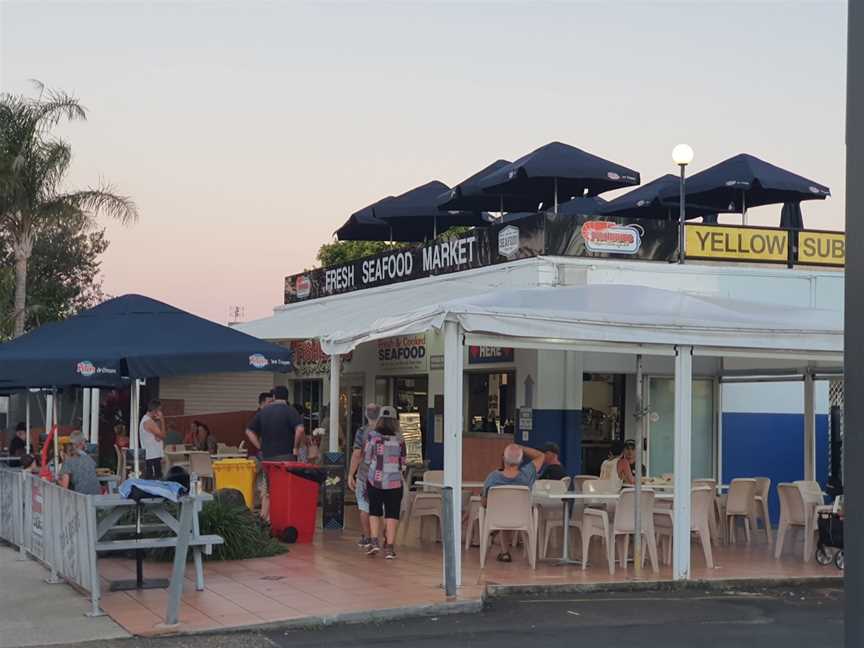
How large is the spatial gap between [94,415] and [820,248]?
1180 centimetres

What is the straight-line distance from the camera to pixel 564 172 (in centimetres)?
1967

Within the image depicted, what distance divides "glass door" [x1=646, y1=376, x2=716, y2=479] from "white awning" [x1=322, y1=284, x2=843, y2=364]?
506 cm

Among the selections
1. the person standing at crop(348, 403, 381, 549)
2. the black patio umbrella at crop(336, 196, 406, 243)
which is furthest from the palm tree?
the person standing at crop(348, 403, 381, 549)

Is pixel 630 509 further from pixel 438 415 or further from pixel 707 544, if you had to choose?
pixel 438 415

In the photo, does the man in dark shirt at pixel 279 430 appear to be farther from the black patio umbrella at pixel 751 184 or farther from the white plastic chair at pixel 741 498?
the black patio umbrella at pixel 751 184

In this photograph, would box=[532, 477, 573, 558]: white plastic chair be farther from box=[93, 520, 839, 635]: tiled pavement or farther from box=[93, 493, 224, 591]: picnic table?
box=[93, 493, 224, 591]: picnic table

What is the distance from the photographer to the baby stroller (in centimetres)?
1290

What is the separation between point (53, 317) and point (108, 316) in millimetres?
28923

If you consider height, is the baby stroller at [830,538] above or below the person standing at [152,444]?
below

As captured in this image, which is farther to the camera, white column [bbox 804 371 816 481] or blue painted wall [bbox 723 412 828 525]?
blue painted wall [bbox 723 412 828 525]

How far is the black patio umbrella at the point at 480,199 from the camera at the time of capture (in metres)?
22.5

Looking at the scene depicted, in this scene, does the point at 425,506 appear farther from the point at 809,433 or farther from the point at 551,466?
the point at 809,433

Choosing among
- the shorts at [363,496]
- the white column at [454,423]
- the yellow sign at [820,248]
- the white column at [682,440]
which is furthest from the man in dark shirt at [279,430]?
the yellow sign at [820,248]

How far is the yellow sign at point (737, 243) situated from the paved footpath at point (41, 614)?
419 inches
